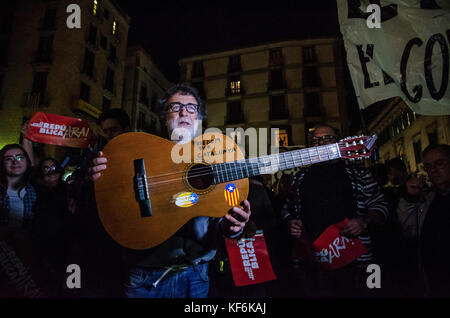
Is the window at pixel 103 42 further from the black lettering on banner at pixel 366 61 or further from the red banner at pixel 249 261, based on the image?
the red banner at pixel 249 261

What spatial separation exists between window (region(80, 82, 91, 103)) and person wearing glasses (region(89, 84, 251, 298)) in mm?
18799

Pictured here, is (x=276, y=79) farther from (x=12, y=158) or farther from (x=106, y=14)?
(x=12, y=158)

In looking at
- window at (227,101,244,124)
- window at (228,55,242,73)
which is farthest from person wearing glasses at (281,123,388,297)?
window at (228,55,242,73)

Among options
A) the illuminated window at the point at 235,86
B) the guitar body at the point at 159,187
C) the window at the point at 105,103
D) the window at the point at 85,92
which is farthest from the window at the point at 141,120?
the guitar body at the point at 159,187

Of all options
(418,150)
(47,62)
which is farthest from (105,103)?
(418,150)

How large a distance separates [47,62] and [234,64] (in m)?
16.8

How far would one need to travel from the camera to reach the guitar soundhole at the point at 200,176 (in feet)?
6.63

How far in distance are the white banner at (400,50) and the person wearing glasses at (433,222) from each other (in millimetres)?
609

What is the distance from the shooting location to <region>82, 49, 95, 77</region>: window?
17234mm

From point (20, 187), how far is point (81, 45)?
60.5 ft

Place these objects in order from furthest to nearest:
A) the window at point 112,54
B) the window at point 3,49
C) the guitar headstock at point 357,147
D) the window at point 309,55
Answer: the window at point 309,55 → the window at point 112,54 → the window at point 3,49 → the guitar headstock at point 357,147

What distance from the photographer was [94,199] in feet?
6.70

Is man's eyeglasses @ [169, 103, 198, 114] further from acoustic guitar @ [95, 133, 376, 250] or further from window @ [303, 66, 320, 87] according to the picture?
window @ [303, 66, 320, 87]
